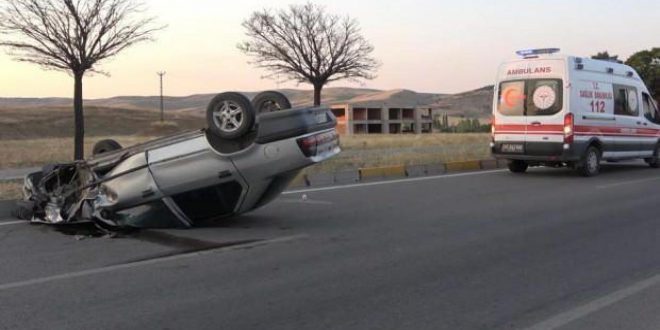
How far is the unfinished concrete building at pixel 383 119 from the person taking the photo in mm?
73125

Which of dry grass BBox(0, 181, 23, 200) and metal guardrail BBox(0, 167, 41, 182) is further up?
metal guardrail BBox(0, 167, 41, 182)

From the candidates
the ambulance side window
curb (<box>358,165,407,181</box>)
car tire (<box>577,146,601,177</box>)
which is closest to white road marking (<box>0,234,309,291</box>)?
curb (<box>358,165,407,181</box>)

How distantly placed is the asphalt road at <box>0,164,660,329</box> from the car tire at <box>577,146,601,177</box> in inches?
185

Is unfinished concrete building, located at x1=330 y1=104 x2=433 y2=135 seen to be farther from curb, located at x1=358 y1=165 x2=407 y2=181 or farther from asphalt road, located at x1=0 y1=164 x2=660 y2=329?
asphalt road, located at x1=0 y1=164 x2=660 y2=329

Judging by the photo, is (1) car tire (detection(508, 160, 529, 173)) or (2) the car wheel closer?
(1) car tire (detection(508, 160, 529, 173))

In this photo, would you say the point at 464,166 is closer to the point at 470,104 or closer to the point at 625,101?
the point at 625,101

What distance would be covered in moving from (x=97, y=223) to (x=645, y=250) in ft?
20.8

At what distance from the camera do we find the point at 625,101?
1667 centimetres

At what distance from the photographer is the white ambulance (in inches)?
588

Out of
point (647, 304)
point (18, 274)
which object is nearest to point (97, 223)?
point (18, 274)

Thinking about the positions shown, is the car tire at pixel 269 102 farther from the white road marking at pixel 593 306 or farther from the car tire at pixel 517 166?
the car tire at pixel 517 166

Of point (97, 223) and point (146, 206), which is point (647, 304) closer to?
point (146, 206)

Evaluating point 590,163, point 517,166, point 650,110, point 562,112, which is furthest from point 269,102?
point 650,110

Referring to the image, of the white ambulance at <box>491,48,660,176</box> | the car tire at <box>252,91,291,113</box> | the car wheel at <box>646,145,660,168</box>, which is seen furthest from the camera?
the car wheel at <box>646,145,660,168</box>
